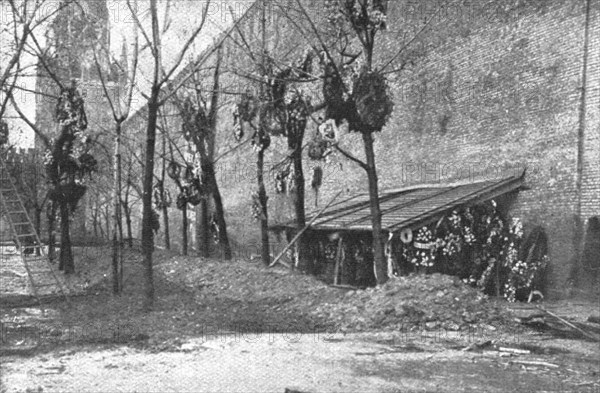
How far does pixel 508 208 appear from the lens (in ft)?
44.0

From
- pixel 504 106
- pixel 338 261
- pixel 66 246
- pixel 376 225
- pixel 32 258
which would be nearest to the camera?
pixel 376 225

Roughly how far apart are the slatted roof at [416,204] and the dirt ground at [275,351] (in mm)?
2178

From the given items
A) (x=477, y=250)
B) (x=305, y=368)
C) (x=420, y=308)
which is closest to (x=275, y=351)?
(x=305, y=368)

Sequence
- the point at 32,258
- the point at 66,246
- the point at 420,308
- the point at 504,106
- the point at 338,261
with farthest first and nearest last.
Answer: the point at 32,258, the point at 66,246, the point at 338,261, the point at 504,106, the point at 420,308

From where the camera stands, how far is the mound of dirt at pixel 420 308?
941 cm

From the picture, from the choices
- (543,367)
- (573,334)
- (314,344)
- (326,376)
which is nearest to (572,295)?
(573,334)

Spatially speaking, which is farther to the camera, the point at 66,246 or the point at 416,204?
the point at 66,246

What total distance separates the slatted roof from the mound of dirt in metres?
2.04

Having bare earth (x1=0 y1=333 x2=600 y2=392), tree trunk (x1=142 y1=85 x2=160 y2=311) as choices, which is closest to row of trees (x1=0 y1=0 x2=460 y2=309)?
tree trunk (x1=142 y1=85 x2=160 y2=311)

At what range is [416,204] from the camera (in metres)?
13.8

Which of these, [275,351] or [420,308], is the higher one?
[420,308]

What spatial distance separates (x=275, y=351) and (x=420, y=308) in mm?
2909

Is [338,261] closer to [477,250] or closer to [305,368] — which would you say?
[477,250]

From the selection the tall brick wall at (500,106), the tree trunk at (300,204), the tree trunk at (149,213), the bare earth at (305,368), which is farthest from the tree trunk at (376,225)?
the tree trunk at (149,213)
